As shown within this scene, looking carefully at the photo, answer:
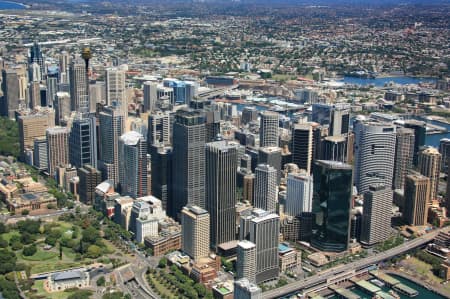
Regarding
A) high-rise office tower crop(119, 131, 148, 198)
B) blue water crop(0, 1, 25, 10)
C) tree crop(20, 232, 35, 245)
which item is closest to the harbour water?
high-rise office tower crop(119, 131, 148, 198)

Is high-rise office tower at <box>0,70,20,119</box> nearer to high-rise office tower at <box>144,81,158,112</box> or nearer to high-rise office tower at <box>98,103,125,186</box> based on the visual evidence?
high-rise office tower at <box>144,81,158,112</box>

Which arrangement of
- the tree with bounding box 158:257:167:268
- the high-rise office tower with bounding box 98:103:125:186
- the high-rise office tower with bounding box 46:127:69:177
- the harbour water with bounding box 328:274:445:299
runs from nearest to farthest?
1. the harbour water with bounding box 328:274:445:299
2. the tree with bounding box 158:257:167:268
3. the high-rise office tower with bounding box 98:103:125:186
4. the high-rise office tower with bounding box 46:127:69:177

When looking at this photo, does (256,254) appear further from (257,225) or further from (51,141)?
(51,141)

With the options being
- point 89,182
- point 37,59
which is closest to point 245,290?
point 89,182

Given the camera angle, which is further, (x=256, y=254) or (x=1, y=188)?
(x=1, y=188)

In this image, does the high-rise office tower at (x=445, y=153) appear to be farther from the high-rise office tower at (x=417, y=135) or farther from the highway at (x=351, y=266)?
the highway at (x=351, y=266)

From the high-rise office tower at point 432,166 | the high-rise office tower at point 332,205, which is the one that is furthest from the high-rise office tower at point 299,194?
the high-rise office tower at point 432,166

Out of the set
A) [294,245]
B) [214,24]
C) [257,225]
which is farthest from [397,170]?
[214,24]
